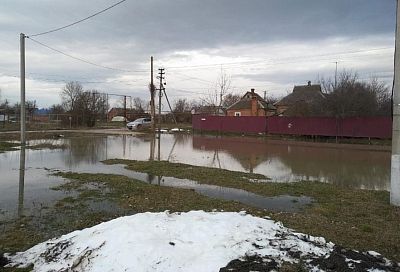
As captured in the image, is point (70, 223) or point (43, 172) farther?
point (43, 172)

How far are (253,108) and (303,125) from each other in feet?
59.0

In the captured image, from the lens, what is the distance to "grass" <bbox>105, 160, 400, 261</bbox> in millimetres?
5738

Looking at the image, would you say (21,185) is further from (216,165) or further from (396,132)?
(396,132)

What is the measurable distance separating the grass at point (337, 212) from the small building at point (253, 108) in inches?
1626

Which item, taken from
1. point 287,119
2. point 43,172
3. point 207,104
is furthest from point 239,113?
point 43,172

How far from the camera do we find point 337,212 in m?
7.73

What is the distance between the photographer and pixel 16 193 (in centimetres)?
925

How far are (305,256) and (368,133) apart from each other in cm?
3012

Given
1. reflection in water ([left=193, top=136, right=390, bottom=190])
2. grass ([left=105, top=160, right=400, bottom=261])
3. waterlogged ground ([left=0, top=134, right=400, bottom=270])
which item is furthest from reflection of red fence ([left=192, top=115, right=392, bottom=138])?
grass ([left=105, top=160, right=400, bottom=261])

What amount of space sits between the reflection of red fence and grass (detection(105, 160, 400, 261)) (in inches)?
892

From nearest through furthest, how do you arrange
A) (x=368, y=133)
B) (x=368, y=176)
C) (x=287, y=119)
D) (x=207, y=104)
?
1. (x=368, y=176)
2. (x=368, y=133)
3. (x=287, y=119)
4. (x=207, y=104)

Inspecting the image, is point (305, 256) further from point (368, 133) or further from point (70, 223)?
point (368, 133)

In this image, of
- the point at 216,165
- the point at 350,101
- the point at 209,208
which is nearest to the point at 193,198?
the point at 209,208

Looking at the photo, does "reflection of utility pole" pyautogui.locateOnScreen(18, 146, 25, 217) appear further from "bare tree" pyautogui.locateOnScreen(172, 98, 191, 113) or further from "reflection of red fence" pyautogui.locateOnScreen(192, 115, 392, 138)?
"bare tree" pyautogui.locateOnScreen(172, 98, 191, 113)
